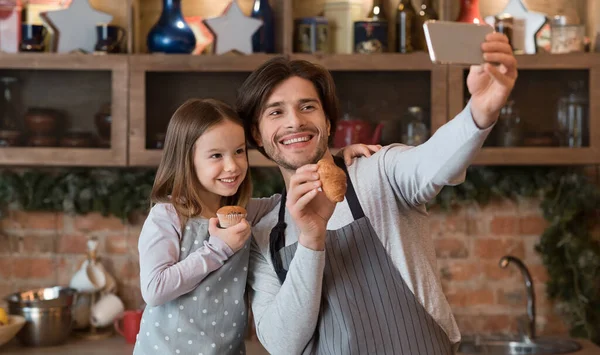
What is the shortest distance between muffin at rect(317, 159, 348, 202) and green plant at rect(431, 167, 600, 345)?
1820mm

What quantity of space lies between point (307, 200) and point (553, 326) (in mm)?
2203

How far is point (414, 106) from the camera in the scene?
316cm

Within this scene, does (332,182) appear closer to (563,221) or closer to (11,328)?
(11,328)

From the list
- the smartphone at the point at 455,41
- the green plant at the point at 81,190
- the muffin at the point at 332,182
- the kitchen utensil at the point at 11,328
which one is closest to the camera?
the smartphone at the point at 455,41

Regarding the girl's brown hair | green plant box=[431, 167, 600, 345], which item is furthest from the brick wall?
the girl's brown hair

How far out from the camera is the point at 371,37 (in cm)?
317

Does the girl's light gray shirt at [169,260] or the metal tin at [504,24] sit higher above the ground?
the metal tin at [504,24]

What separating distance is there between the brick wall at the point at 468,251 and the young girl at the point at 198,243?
1516 mm

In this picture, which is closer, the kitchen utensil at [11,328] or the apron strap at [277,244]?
the apron strap at [277,244]

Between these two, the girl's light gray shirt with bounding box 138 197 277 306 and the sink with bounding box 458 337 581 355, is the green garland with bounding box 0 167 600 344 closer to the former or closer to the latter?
the sink with bounding box 458 337 581 355

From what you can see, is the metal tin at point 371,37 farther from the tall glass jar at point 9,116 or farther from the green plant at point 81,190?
the tall glass jar at point 9,116

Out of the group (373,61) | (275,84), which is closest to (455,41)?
(275,84)

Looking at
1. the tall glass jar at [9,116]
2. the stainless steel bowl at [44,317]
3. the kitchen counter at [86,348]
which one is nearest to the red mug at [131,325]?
the kitchen counter at [86,348]

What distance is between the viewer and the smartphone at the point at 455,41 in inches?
52.4
